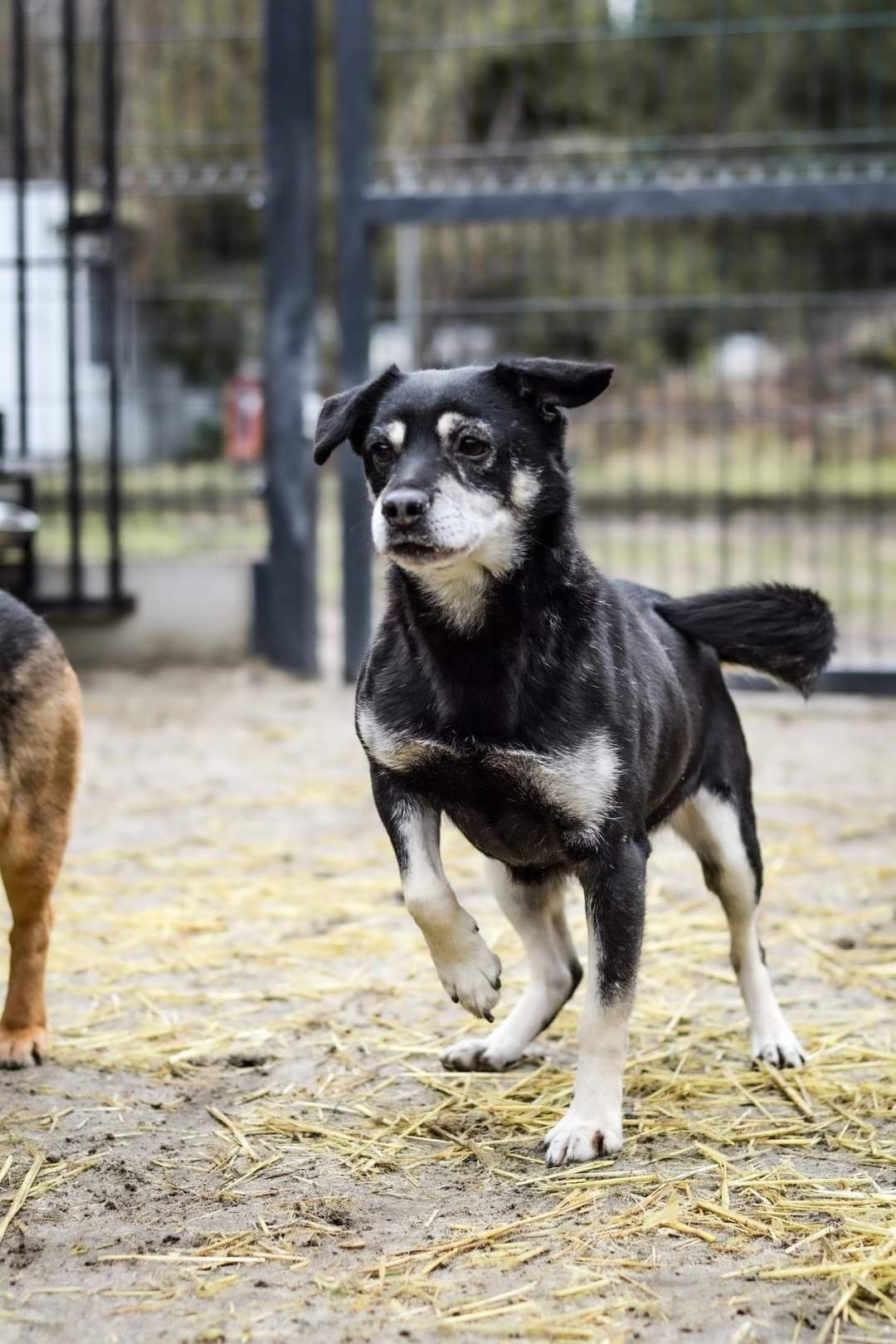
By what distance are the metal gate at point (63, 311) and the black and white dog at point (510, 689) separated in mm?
4838

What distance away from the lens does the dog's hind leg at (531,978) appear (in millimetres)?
3578

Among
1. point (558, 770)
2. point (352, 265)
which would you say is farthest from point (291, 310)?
point (558, 770)

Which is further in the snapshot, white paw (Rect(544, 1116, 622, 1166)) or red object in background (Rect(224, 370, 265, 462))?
red object in background (Rect(224, 370, 265, 462))

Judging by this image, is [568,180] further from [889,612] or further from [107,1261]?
[107,1261]

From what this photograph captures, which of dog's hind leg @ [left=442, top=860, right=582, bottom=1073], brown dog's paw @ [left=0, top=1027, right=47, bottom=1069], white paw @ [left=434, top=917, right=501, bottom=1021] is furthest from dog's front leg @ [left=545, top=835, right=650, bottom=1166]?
brown dog's paw @ [left=0, top=1027, right=47, bottom=1069]

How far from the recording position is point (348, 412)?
3.39 meters

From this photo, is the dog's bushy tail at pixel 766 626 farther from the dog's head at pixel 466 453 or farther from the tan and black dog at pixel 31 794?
the tan and black dog at pixel 31 794

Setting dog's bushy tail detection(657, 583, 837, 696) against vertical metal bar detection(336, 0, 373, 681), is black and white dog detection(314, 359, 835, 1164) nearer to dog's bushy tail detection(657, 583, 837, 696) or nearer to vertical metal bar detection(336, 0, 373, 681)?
dog's bushy tail detection(657, 583, 837, 696)

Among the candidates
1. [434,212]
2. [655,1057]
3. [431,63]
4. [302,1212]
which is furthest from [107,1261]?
[431,63]

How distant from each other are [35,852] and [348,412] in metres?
1.19

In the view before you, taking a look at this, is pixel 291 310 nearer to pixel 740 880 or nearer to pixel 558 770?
pixel 740 880

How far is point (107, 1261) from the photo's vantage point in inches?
104

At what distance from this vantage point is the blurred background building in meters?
7.88

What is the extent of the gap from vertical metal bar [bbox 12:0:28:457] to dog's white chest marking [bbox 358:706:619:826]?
5567 millimetres
